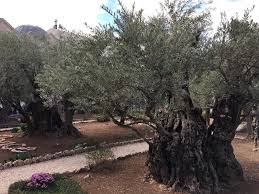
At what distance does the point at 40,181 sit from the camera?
12930 millimetres

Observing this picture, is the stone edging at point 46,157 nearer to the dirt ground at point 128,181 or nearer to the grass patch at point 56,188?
the dirt ground at point 128,181

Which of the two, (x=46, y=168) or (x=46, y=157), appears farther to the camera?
(x=46, y=157)

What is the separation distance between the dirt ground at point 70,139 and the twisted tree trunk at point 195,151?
7295 mm

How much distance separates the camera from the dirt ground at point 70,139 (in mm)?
20781

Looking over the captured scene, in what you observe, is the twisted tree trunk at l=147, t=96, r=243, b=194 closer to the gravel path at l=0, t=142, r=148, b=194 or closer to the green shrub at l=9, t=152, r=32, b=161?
the gravel path at l=0, t=142, r=148, b=194

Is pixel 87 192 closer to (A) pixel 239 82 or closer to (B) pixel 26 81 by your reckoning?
(A) pixel 239 82

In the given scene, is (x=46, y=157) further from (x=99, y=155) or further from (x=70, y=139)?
(x=70, y=139)

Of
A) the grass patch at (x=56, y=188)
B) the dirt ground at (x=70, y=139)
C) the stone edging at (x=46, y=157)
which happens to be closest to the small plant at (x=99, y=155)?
the stone edging at (x=46, y=157)

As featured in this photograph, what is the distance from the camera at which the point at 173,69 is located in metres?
11.5

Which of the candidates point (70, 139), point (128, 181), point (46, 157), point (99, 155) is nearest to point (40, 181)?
point (128, 181)

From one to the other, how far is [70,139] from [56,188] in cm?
1052

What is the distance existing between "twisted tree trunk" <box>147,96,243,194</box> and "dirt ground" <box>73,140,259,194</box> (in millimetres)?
486

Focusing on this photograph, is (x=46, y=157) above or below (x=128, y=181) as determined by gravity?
above

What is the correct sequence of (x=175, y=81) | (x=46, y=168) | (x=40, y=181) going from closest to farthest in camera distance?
(x=175, y=81), (x=40, y=181), (x=46, y=168)
